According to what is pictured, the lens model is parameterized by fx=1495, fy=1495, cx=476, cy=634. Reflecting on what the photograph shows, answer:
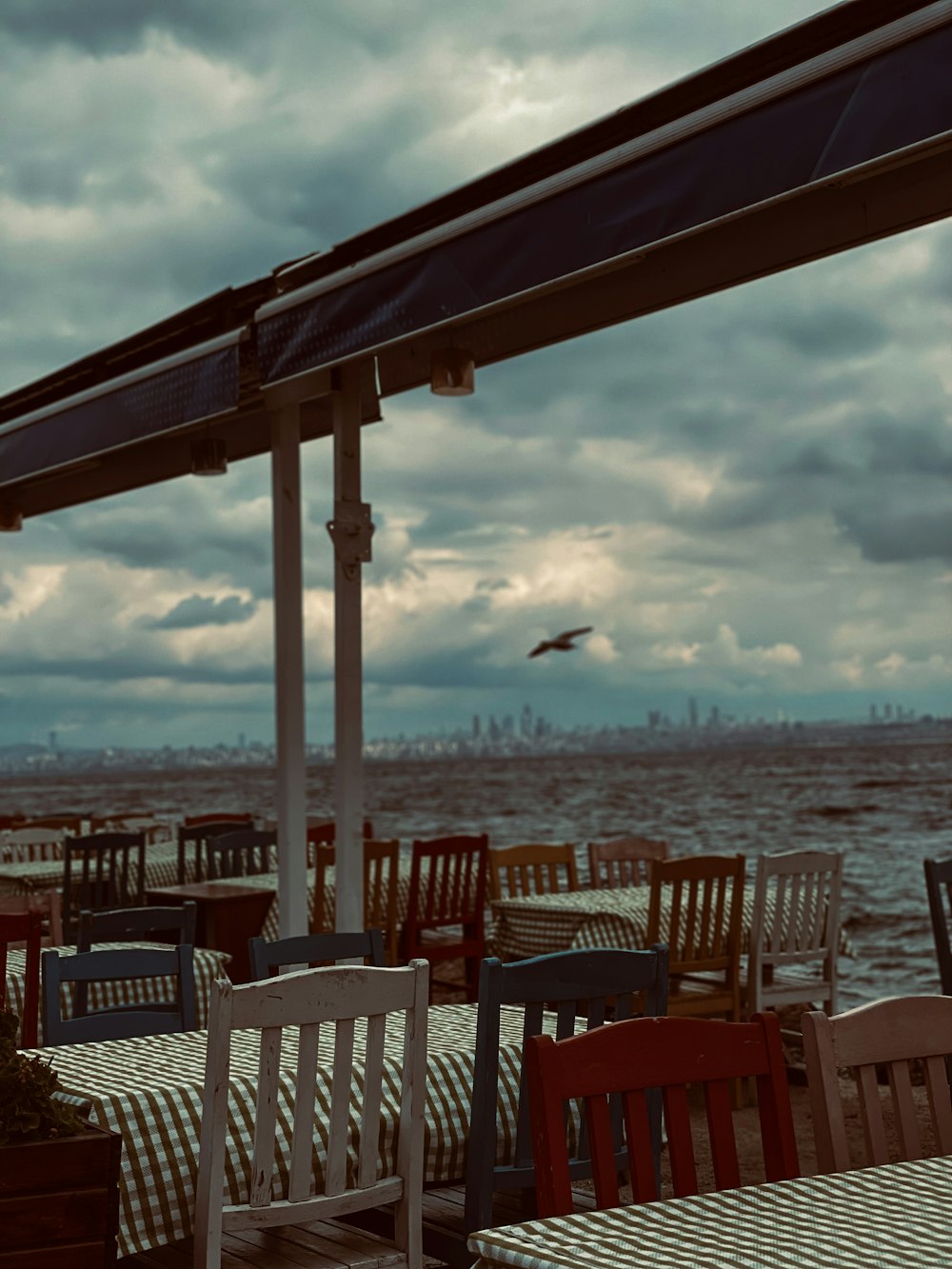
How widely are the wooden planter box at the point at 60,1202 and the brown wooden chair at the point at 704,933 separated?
131 inches

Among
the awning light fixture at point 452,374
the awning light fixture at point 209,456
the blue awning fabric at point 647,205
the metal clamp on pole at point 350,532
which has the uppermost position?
the awning light fixture at point 209,456

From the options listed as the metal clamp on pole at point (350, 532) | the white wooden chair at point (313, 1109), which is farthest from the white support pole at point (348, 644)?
the white wooden chair at point (313, 1109)

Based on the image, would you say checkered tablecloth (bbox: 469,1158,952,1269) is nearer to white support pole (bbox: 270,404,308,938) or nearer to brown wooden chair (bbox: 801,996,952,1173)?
brown wooden chair (bbox: 801,996,952,1173)

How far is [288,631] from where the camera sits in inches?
229

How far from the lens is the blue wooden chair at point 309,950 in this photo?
338cm

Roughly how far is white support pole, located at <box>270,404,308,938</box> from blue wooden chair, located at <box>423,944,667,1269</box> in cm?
298

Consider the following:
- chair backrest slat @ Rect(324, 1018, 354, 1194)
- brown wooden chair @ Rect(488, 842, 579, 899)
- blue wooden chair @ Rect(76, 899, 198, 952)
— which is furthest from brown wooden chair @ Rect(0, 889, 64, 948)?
chair backrest slat @ Rect(324, 1018, 354, 1194)

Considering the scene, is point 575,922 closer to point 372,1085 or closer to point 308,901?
point 308,901

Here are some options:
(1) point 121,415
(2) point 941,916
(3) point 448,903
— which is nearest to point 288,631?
(1) point 121,415

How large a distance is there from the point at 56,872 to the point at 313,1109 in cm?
582

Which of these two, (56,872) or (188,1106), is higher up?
(56,872)

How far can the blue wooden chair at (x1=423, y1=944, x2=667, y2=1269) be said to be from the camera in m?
2.69

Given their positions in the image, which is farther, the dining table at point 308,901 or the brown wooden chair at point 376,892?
the dining table at point 308,901

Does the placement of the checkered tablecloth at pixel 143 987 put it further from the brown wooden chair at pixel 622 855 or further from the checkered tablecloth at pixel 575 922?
the brown wooden chair at pixel 622 855
